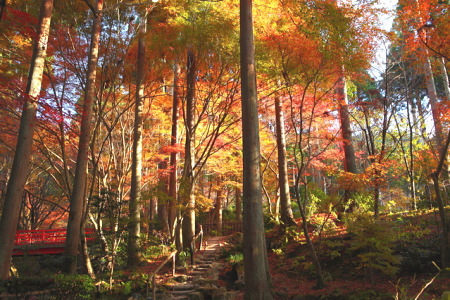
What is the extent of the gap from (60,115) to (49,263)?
8.15 m

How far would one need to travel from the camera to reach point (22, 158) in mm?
6324

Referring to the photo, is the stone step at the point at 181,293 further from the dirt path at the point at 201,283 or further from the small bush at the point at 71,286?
the small bush at the point at 71,286

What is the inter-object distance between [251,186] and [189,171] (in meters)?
5.43

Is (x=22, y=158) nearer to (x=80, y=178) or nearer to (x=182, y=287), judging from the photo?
(x=80, y=178)

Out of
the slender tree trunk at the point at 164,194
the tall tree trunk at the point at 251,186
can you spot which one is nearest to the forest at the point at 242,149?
the tall tree trunk at the point at 251,186

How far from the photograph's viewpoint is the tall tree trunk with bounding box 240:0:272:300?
548 centimetres

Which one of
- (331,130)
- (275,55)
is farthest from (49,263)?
(331,130)

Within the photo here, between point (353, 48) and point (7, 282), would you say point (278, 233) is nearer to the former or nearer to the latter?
point (353, 48)

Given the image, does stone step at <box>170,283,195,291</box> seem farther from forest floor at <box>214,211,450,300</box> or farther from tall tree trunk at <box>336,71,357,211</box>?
tall tree trunk at <box>336,71,357,211</box>

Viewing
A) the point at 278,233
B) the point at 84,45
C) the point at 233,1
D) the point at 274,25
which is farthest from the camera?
the point at 278,233

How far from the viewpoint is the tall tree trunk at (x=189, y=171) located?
32.3 ft

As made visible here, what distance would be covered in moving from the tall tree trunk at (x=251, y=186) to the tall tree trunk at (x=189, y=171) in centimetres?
417

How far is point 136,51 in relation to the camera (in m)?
12.8

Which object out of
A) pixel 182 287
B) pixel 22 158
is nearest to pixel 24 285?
pixel 22 158
